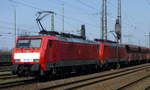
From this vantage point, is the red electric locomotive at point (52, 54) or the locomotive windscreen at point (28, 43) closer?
the red electric locomotive at point (52, 54)

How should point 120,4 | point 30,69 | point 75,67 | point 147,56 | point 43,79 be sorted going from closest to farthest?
point 30,69 < point 43,79 < point 75,67 < point 120,4 < point 147,56

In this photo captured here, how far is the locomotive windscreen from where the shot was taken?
1727cm

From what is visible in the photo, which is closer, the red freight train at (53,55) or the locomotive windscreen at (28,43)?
the red freight train at (53,55)

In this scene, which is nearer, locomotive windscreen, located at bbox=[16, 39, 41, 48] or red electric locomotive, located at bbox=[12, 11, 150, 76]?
red electric locomotive, located at bbox=[12, 11, 150, 76]

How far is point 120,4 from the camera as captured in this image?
1668 inches

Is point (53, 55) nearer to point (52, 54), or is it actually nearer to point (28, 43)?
point (52, 54)

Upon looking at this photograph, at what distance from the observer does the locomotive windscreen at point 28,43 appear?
1727 centimetres

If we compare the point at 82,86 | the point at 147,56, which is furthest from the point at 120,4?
the point at 82,86

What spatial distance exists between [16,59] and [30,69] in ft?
4.60

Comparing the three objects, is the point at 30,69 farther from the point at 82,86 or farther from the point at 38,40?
the point at 82,86

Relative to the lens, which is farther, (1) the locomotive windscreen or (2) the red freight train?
(1) the locomotive windscreen

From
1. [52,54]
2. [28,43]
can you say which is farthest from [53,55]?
[28,43]

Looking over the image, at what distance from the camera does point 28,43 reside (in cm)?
1761

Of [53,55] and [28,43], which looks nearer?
[28,43]
